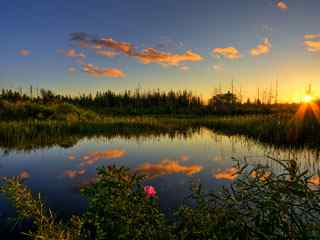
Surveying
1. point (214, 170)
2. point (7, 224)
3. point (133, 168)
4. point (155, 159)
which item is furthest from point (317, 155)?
point (7, 224)

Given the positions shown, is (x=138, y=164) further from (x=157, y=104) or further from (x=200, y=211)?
(x=157, y=104)

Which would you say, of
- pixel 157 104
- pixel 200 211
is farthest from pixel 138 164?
pixel 157 104

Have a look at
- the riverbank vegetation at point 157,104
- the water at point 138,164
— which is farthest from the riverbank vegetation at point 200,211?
the riverbank vegetation at point 157,104

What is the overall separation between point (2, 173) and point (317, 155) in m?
10.1

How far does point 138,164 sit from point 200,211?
218 inches

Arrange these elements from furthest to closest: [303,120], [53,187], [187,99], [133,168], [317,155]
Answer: [187,99] < [303,120] < [317,155] < [133,168] < [53,187]

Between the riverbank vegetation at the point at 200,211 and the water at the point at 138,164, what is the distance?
6.64ft

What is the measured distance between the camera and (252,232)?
2059mm

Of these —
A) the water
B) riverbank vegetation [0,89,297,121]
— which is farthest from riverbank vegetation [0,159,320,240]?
riverbank vegetation [0,89,297,121]

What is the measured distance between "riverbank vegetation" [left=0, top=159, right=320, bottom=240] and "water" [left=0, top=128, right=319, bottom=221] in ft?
6.64

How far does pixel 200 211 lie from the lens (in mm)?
2598

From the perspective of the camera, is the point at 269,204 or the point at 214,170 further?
the point at 214,170

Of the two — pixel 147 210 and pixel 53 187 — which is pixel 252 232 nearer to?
pixel 147 210

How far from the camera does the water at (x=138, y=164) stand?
508 centimetres
